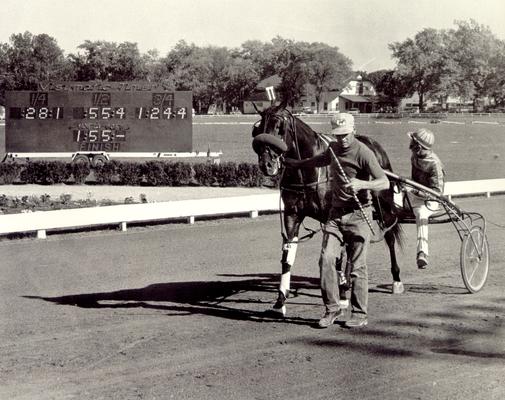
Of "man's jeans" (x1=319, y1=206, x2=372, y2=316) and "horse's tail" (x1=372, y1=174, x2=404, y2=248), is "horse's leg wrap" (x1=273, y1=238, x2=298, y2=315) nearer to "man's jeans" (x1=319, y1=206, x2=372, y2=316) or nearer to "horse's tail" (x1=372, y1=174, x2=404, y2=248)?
"man's jeans" (x1=319, y1=206, x2=372, y2=316)

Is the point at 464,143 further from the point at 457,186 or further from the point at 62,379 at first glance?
the point at 62,379

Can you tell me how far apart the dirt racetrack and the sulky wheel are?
0.19 meters

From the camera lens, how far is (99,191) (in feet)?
72.8

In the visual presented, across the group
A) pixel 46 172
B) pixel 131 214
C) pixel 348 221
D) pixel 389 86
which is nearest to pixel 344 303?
pixel 348 221

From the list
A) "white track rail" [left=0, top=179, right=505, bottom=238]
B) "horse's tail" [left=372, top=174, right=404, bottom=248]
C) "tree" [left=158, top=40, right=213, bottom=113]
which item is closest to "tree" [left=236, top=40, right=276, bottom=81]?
"tree" [left=158, top=40, right=213, bottom=113]

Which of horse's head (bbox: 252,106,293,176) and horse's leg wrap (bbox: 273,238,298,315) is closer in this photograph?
horse's head (bbox: 252,106,293,176)

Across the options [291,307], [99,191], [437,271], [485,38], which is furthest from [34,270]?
[485,38]

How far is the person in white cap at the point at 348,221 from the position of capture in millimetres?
7039

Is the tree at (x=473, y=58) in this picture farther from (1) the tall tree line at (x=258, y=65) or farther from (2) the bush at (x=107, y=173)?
(2) the bush at (x=107, y=173)

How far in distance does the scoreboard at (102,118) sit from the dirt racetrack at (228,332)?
14043mm

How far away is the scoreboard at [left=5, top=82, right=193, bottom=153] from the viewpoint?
2575 cm

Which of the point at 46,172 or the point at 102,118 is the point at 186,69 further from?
the point at 46,172

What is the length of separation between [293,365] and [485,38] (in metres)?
36.6

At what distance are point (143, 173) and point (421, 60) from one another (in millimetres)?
39433
